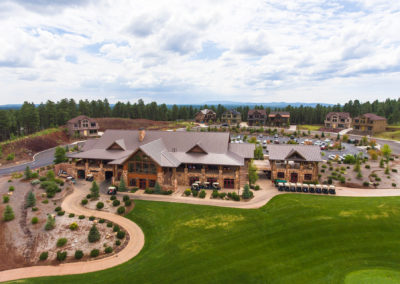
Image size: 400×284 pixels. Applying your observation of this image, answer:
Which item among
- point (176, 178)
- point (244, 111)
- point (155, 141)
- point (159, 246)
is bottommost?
point (159, 246)

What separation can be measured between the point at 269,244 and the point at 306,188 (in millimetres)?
20804

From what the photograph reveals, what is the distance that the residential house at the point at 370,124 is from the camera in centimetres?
11369

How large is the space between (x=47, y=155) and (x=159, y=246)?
229 feet

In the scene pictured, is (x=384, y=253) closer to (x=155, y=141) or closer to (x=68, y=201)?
(x=155, y=141)

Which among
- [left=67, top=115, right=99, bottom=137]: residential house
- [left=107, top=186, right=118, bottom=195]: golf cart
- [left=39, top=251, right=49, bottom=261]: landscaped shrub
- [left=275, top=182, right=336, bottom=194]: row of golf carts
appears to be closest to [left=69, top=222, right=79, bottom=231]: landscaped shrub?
[left=39, top=251, right=49, bottom=261]: landscaped shrub

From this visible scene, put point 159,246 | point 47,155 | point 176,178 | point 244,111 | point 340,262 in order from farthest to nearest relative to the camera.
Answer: point 244,111, point 47,155, point 176,178, point 159,246, point 340,262

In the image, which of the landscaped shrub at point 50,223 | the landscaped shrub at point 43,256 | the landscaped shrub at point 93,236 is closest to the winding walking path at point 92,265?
the landscaped shrub at point 43,256

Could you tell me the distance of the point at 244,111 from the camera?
17038cm

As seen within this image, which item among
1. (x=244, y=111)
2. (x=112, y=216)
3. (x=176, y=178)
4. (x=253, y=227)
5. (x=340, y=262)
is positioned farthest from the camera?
(x=244, y=111)

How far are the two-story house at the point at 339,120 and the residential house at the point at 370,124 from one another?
31.3 ft

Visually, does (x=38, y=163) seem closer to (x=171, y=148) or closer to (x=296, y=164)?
(x=171, y=148)

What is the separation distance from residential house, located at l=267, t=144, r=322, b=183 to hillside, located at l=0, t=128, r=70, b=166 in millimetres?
75916

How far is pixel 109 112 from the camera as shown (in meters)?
154

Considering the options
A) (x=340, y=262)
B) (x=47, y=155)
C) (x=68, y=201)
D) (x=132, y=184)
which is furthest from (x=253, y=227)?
(x=47, y=155)
